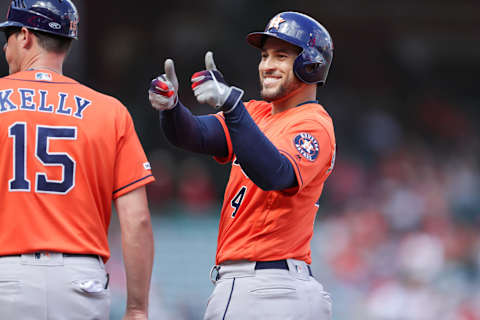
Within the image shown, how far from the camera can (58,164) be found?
3.39 m

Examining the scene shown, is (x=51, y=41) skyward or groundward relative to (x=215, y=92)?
skyward

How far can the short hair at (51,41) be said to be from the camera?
3.59 meters

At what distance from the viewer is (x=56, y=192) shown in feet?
11.1

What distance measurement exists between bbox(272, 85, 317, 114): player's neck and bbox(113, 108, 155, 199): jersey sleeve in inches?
35.5

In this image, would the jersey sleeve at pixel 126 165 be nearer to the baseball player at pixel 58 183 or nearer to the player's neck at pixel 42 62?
the baseball player at pixel 58 183

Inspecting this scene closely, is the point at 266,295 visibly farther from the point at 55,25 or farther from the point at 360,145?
the point at 360,145

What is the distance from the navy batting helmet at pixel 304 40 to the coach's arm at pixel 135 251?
112 cm

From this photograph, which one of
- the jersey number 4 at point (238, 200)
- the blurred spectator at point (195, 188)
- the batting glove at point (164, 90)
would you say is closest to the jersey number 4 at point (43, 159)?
the batting glove at point (164, 90)

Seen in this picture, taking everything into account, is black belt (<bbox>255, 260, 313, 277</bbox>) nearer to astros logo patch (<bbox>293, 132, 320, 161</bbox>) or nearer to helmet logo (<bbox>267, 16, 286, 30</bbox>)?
astros logo patch (<bbox>293, 132, 320, 161</bbox>)

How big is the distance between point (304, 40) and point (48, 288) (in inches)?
71.0

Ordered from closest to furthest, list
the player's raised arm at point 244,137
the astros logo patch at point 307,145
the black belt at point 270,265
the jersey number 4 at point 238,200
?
the player's raised arm at point 244,137 → the astros logo patch at point 307,145 → the black belt at point 270,265 → the jersey number 4 at point 238,200

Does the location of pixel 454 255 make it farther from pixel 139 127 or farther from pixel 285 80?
pixel 285 80

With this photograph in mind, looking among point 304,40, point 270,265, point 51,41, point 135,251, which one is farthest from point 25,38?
point 270,265

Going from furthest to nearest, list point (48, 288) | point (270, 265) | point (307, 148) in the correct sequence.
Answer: point (270, 265)
point (307, 148)
point (48, 288)
